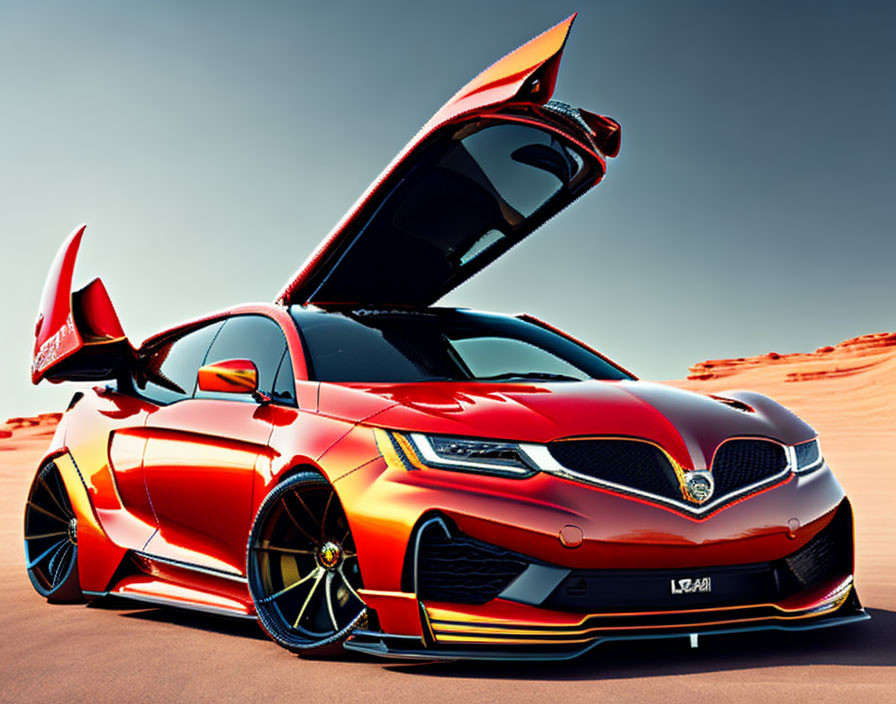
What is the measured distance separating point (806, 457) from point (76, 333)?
4036mm

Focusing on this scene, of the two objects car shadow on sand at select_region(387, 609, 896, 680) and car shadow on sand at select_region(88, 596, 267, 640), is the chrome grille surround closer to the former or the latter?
car shadow on sand at select_region(387, 609, 896, 680)

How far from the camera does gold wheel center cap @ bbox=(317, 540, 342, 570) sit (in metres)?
3.72

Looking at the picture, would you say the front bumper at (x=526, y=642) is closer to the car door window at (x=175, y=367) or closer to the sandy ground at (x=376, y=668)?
the sandy ground at (x=376, y=668)

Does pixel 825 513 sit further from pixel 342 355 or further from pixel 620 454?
pixel 342 355

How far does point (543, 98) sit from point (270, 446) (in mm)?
2008

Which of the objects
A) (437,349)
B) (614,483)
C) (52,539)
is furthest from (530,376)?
(52,539)

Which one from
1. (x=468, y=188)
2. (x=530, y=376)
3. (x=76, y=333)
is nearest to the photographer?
(x=530, y=376)

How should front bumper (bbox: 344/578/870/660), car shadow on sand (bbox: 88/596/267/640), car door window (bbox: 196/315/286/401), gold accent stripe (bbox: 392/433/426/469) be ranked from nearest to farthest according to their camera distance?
1. front bumper (bbox: 344/578/870/660)
2. gold accent stripe (bbox: 392/433/426/469)
3. car shadow on sand (bbox: 88/596/267/640)
4. car door window (bbox: 196/315/286/401)

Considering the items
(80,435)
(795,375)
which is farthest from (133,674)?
(795,375)

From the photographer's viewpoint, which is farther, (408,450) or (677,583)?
(408,450)

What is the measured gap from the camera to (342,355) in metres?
4.54

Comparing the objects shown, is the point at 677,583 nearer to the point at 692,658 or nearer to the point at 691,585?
the point at 691,585

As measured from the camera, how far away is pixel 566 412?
11.7ft

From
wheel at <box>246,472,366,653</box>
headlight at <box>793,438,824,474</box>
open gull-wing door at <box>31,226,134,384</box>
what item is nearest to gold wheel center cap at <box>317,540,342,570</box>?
wheel at <box>246,472,366,653</box>
